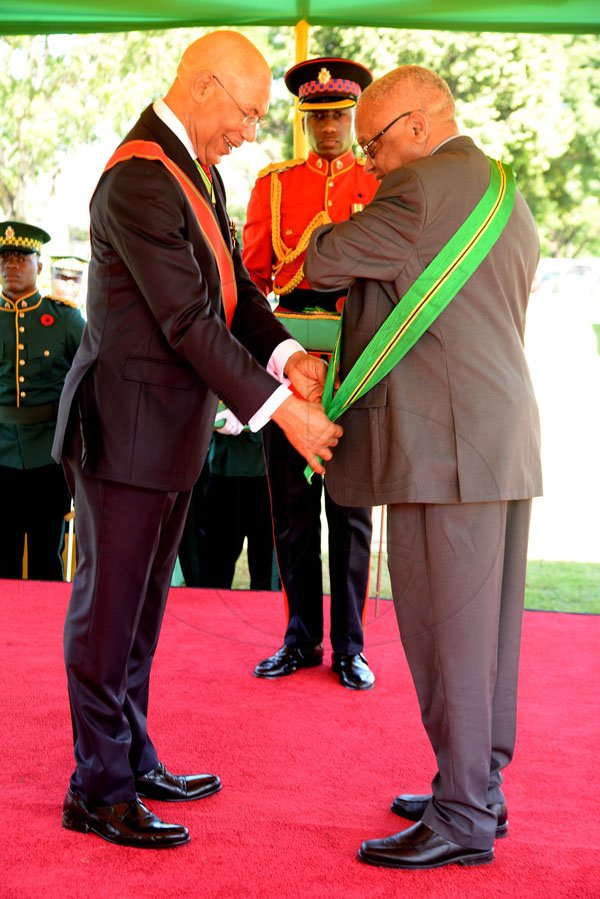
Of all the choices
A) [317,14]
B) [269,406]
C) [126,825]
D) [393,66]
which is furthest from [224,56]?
[393,66]

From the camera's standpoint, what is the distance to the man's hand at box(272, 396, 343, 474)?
6.73 feet

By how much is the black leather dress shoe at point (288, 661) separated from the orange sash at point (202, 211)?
1.38 m

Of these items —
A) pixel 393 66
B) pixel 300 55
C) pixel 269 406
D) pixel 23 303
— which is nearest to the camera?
pixel 269 406

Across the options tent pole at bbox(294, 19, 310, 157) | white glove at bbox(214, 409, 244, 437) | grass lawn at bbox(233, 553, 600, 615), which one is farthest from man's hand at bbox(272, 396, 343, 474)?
grass lawn at bbox(233, 553, 600, 615)

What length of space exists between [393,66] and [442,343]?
12.3 feet

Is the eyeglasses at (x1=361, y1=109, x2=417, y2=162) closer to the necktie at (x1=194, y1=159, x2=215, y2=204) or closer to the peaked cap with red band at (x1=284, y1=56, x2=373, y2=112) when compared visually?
the necktie at (x1=194, y1=159, x2=215, y2=204)

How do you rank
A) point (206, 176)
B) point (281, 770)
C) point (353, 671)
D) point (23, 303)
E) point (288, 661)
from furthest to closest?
point (23, 303) < point (288, 661) < point (353, 671) < point (281, 770) < point (206, 176)

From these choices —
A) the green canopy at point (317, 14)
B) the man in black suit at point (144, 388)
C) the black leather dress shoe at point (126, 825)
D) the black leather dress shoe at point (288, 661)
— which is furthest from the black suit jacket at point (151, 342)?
the green canopy at point (317, 14)

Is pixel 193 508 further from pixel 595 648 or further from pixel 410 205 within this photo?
pixel 410 205

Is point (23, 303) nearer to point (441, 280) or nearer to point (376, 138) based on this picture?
point (376, 138)

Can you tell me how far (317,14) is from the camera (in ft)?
14.1

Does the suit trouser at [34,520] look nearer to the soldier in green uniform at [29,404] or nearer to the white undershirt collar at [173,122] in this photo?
the soldier in green uniform at [29,404]

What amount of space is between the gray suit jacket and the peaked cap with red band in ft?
4.56

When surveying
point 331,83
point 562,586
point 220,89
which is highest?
point 331,83
